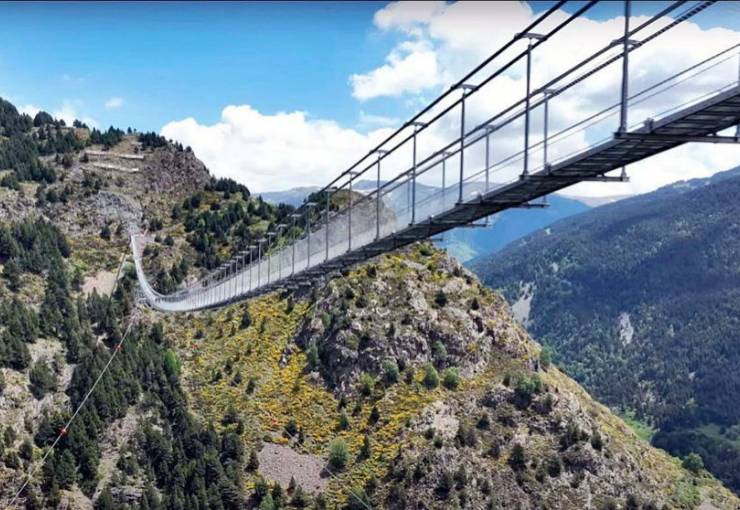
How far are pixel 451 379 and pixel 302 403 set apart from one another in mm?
15088

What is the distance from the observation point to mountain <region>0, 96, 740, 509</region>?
71188mm

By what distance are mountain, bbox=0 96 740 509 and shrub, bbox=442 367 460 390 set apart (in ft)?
0.66

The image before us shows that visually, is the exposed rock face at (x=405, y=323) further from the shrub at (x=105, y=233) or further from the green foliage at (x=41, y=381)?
the shrub at (x=105, y=233)

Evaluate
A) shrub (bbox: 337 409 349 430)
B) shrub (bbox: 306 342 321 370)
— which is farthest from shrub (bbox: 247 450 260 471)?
shrub (bbox: 306 342 321 370)

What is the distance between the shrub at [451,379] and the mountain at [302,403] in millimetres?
203

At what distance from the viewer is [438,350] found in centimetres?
8269

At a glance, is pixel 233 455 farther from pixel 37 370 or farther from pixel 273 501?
pixel 37 370

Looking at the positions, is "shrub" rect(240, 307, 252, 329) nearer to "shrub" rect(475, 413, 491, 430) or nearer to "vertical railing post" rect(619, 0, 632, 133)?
"shrub" rect(475, 413, 491, 430)

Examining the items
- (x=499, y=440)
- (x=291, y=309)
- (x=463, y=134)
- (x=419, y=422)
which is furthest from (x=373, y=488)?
(x=463, y=134)

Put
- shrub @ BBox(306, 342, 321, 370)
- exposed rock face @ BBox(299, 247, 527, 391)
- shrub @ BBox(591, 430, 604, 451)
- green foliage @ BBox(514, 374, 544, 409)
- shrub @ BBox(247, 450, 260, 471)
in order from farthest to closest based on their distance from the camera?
shrub @ BBox(306, 342, 321, 370) < exposed rock face @ BBox(299, 247, 527, 391) < green foliage @ BBox(514, 374, 544, 409) < shrub @ BBox(591, 430, 604, 451) < shrub @ BBox(247, 450, 260, 471)

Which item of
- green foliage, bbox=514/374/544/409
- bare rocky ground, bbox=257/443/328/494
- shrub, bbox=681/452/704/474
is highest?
green foliage, bbox=514/374/544/409

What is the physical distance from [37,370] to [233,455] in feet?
66.6

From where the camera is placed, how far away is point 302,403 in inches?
3172

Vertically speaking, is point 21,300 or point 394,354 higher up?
point 21,300
